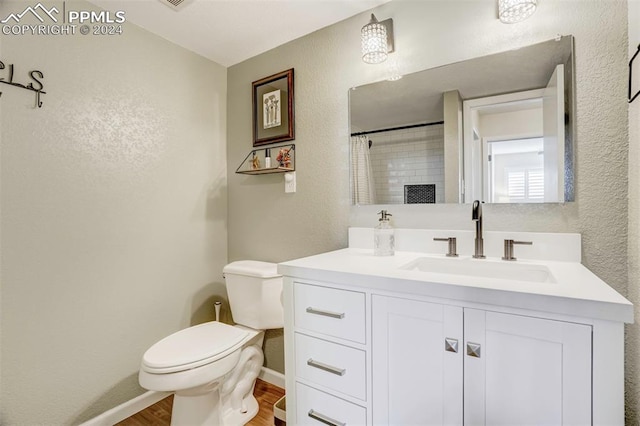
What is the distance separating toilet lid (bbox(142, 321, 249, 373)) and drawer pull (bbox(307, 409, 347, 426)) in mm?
525

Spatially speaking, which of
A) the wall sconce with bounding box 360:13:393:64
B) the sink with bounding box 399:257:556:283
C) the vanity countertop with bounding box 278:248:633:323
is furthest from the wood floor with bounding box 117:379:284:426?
Answer: the wall sconce with bounding box 360:13:393:64

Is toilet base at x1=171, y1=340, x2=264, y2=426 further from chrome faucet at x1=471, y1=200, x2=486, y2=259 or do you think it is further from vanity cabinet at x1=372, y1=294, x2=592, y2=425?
chrome faucet at x1=471, y1=200, x2=486, y2=259

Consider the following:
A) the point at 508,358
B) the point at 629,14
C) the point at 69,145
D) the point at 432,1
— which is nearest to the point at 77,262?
the point at 69,145

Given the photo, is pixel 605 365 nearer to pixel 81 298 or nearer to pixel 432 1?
pixel 432 1

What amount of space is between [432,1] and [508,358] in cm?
155

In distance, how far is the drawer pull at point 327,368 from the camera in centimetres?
109

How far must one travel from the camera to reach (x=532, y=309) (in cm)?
80

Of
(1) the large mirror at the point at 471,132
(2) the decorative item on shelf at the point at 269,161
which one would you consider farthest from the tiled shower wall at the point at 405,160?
(2) the decorative item on shelf at the point at 269,161

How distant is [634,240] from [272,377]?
6.43 ft

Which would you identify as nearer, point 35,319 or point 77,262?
point 35,319

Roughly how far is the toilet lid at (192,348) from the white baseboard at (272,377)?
54 centimetres

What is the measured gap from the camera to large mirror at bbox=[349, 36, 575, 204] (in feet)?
4.06
